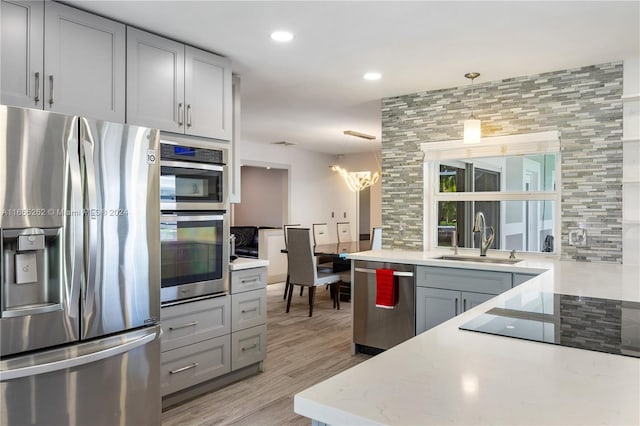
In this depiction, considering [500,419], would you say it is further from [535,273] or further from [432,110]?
[432,110]

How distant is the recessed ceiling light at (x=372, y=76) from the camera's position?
3489mm

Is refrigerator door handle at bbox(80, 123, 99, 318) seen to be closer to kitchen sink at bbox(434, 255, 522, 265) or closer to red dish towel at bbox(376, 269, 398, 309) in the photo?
red dish towel at bbox(376, 269, 398, 309)

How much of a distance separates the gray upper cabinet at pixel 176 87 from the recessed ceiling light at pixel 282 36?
55cm

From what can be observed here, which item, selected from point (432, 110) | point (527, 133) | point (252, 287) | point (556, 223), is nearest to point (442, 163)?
point (432, 110)

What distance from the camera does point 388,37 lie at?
2.75 m

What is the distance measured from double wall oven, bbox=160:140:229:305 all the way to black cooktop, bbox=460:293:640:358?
1893 mm

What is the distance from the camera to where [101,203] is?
2148mm

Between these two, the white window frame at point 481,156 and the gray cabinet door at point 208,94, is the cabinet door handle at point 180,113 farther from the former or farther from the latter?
the white window frame at point 481,156

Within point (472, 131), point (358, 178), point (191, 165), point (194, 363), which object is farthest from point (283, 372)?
point (358, 178)

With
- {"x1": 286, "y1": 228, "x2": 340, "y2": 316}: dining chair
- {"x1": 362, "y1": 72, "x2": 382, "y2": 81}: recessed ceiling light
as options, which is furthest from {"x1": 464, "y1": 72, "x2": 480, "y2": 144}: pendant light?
{"x1": 286, "y1": 228, "x2": 340, "y2": 316}: dining chair

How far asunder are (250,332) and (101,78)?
194cm

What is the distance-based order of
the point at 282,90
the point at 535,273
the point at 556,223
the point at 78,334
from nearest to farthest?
the point at 78,334 < the point at 535,273 < the point at 556,223 < the point at 282,90

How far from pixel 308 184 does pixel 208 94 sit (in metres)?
5.06

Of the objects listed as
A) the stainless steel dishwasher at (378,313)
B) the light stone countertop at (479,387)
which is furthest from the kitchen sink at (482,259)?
the light stone countertop at (479,387)
